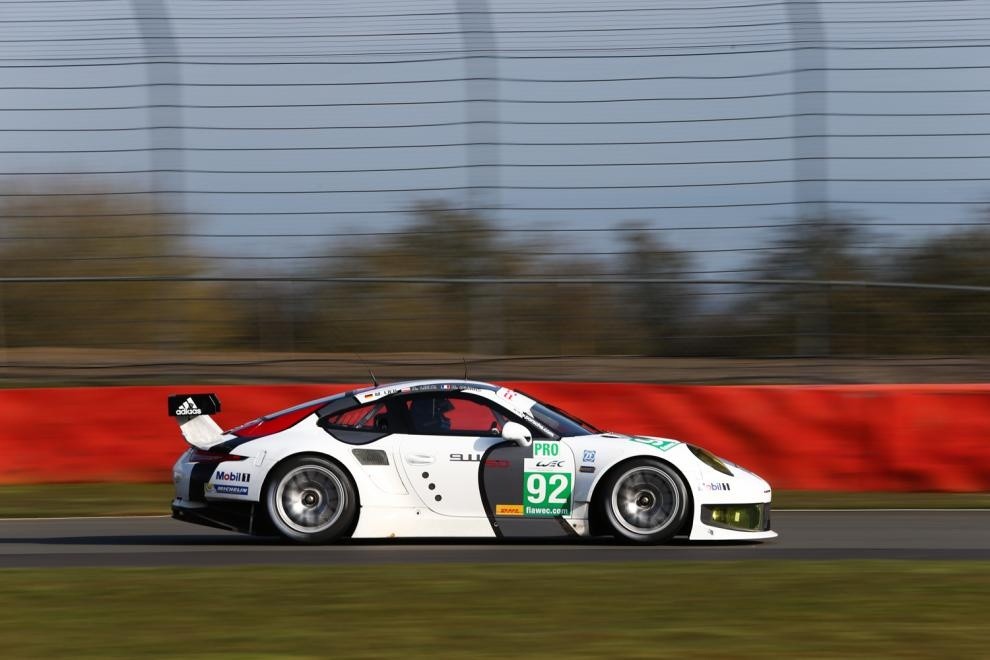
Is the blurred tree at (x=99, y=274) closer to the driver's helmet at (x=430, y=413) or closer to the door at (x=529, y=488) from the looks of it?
the driver's helmet at (x=430, y=413)

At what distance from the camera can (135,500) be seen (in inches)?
475

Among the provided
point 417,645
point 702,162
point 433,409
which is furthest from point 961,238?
point 417,645

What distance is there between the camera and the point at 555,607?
21.0ft

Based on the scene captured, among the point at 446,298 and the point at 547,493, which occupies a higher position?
the point at 446,298

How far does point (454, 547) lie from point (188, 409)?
6.73 ft

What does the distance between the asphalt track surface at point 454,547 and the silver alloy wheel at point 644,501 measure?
0.54 feet

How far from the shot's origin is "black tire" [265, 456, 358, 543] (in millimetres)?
9031

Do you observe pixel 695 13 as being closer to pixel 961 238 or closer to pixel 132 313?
pixel 961 238

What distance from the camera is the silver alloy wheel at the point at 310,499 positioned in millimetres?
9055

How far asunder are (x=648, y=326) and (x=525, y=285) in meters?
1.28

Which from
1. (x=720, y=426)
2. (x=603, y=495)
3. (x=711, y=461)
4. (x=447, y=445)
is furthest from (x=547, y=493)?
(x=720, y=426)

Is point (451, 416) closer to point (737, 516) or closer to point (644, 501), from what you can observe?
point (644, 501)

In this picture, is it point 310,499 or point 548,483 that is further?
point 310,499

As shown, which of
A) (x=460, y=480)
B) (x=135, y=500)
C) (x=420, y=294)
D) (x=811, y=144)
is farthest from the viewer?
(x=420, y=294)
